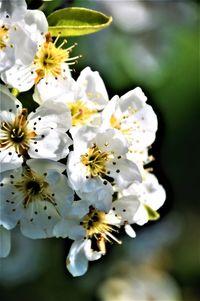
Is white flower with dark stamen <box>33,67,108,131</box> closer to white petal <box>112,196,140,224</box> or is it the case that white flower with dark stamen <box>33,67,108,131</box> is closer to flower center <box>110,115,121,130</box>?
flower center <box>110,115,121,130</box>

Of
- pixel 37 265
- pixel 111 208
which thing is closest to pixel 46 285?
pixel 37 265

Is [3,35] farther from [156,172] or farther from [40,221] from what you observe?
[156,172]

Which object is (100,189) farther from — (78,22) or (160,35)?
(160,35)

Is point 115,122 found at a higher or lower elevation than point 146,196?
higher

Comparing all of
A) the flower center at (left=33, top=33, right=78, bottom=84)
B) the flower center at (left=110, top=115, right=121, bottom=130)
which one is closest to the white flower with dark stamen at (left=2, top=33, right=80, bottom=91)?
the flower center at (left=33, top=33, right=78, bottom=84)

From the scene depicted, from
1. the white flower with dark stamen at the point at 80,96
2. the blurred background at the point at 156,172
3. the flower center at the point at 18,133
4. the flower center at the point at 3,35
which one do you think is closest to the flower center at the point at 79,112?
the white flower with dark stamen at the point at 80,96

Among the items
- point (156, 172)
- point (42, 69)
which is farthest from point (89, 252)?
point (156, 172)

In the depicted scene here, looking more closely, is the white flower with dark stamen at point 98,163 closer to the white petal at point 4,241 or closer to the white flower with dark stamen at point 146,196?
the white flower with dark stamen at point 146,196
